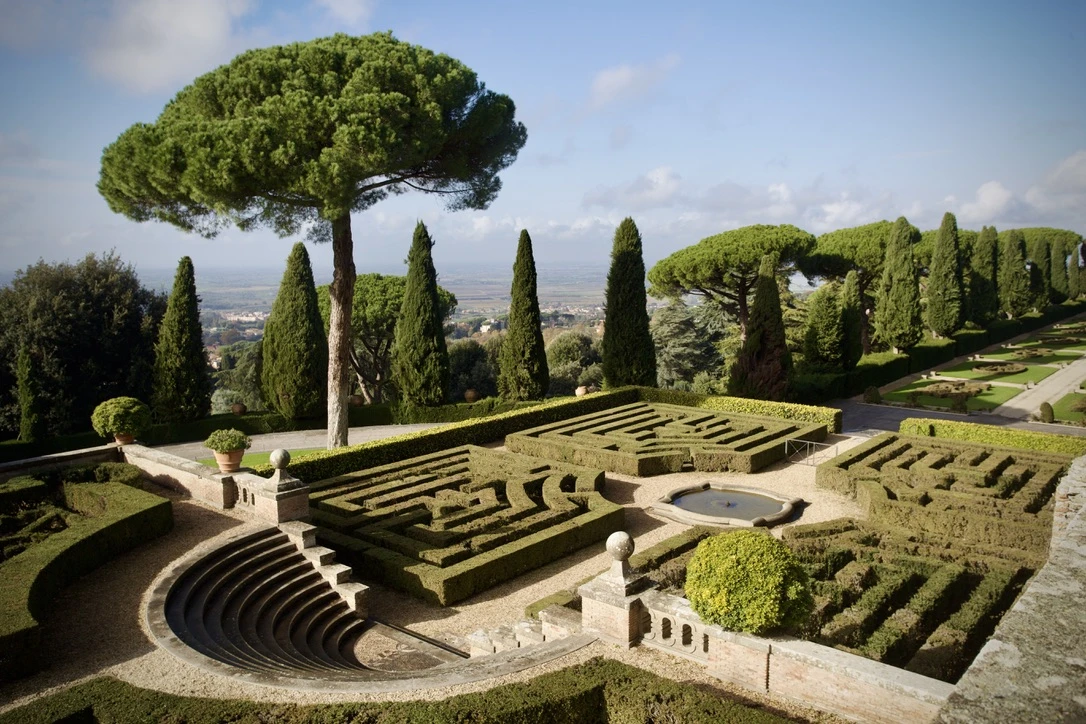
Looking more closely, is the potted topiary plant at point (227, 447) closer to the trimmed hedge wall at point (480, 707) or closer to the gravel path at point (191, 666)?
the gravel path at point (191, 666)

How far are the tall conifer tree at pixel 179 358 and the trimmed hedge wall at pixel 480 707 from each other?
1784cm

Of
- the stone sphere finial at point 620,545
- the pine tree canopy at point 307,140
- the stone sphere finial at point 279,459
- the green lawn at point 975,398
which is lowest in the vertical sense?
the green lawn at point 975,398

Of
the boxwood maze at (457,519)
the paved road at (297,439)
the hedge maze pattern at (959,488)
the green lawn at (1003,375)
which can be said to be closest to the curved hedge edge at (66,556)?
the boxwood maze at (457,519)

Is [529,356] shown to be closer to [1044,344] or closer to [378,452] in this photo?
[378,452]

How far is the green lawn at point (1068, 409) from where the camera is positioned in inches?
978

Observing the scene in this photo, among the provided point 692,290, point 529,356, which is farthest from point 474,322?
point 529,356

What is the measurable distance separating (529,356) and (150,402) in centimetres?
1338

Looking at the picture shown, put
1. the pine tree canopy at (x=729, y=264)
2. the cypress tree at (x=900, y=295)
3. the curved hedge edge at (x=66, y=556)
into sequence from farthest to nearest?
1. the cypress tree at (x=900, y=295)
2. the pine tree canopy at (x=729, y=264)
3. the curved hedge edge at (x=66, y=556)

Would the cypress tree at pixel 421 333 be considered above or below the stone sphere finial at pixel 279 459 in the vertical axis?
above

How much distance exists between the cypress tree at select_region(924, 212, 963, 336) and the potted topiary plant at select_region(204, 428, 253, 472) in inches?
1520

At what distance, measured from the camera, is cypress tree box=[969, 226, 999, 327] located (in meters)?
44.7

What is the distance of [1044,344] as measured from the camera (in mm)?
44969

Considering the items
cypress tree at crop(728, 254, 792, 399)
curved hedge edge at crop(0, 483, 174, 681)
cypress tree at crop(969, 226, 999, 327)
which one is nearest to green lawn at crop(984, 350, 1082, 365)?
cypress tree at crop(969, 226, 999, 327)

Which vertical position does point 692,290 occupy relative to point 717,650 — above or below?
above
